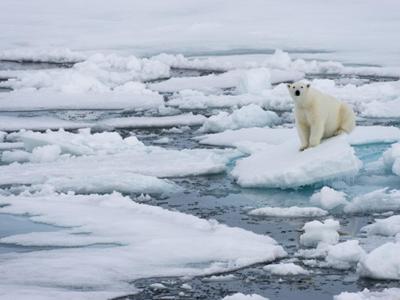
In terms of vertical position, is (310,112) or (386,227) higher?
(310,112)

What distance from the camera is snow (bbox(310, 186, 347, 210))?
6.43 meters

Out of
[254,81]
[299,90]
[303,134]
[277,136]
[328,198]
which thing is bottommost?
[328,198]

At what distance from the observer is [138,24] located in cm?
2094

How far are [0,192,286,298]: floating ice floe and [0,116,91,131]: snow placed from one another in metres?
3.73

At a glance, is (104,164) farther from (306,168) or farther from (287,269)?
(287,269)

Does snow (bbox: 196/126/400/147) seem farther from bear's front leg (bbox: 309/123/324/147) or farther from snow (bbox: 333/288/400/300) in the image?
snow (bbox: 333/288/400/300)

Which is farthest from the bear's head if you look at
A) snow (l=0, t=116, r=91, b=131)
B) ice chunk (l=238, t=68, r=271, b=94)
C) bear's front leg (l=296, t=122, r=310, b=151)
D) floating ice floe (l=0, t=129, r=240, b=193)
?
ice chunk (l=238, t=68, r=271, b=94)

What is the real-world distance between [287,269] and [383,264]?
527 millimetres

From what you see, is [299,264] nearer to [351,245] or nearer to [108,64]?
[351,245]

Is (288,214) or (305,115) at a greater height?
(305,115)

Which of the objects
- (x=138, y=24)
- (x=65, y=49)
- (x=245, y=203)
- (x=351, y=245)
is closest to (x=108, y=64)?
(x=65, y=49)

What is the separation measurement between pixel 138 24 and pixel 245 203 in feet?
48.3

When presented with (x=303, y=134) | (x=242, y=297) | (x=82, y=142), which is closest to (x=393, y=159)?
(x=303, y=134)

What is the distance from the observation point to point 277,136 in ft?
29.3
